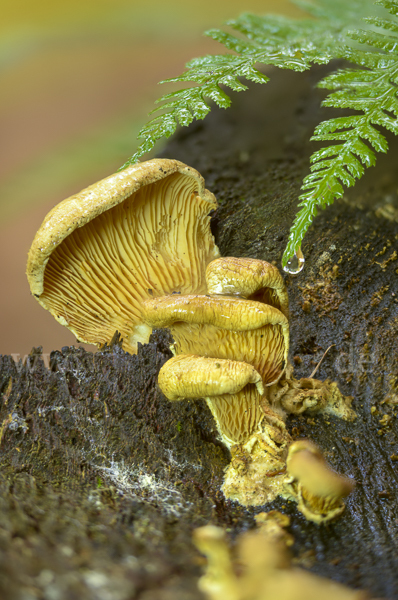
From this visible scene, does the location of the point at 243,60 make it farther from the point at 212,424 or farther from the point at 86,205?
the point at 212,424

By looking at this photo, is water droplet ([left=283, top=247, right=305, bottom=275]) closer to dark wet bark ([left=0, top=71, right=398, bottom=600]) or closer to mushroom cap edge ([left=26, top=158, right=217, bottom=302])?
dark wet bark ([left=0, top=71, right=398, bottom=600])

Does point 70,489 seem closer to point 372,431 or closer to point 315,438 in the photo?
point 315,438

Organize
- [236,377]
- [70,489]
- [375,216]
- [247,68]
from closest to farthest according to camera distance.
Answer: [70,489], [236,377], [247,68], [375,216]

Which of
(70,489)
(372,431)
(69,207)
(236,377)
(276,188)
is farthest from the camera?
(276,188)

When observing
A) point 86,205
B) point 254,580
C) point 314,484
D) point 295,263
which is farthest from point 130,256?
point 254,580

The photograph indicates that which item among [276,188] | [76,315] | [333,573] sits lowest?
[333,573]

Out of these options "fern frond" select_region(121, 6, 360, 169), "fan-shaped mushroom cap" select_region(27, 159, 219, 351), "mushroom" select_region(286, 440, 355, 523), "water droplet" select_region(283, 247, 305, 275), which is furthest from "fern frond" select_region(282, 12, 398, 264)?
"mushroom" select_region(286, 440, 355, 523)

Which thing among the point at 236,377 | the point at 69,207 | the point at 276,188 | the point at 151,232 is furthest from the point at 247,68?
the point at 236,377

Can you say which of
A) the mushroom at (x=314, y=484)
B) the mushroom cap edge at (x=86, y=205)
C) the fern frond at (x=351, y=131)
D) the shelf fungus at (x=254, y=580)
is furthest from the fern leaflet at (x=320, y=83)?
the shelf fungus at (x=254, y=580)
